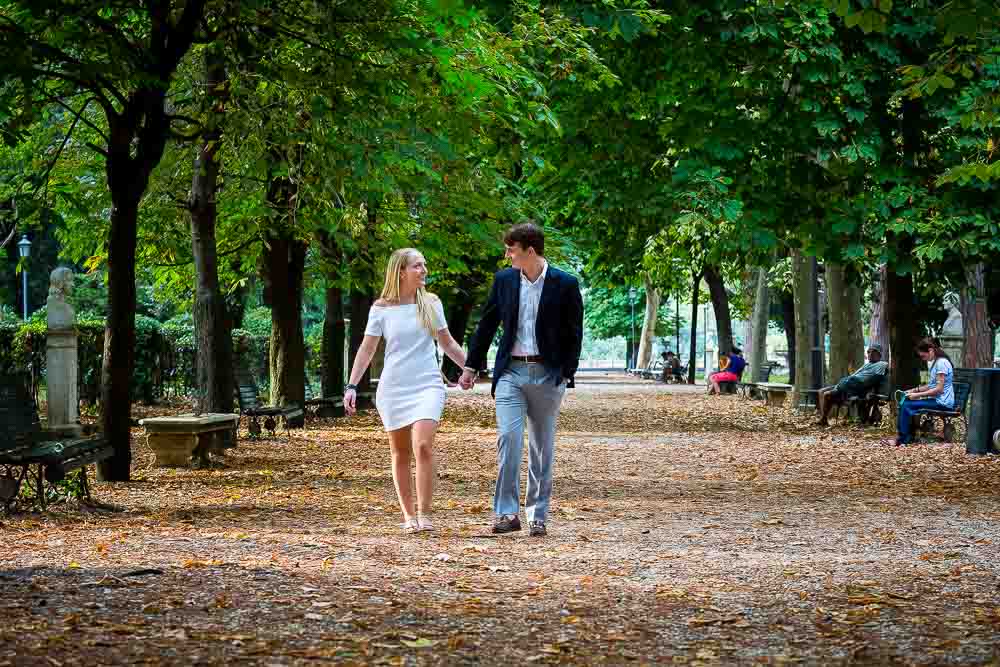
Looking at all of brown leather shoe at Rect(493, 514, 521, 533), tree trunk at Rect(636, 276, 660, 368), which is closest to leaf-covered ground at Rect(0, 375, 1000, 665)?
brown leather shoe at Rect(493, 514, 521, 533)

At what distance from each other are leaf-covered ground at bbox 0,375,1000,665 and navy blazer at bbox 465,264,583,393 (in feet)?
3.68

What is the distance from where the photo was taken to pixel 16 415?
11133 mm

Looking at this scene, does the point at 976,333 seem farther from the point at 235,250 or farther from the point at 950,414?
the point at 235,250

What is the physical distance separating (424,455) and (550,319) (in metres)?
1.22

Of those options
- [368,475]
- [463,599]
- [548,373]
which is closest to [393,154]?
[368,475]

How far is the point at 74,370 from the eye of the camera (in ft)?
60.7

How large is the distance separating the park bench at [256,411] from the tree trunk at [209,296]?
1737 mm

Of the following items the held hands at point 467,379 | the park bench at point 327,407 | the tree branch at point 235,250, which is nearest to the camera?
the held hands at point 467,379

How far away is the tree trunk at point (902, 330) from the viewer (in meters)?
22.4

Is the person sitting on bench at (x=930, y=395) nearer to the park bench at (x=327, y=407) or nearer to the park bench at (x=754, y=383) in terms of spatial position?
the park bench at (x=327, y=407)

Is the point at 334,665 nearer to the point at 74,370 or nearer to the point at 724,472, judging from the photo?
the point at 724,472

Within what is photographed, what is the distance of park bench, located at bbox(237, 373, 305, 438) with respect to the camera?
20.1 meters

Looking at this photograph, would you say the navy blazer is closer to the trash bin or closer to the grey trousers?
the grey trousers

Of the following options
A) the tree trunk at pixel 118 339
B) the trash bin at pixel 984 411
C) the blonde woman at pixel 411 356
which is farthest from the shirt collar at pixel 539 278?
the trash bin at pixel 984 411
